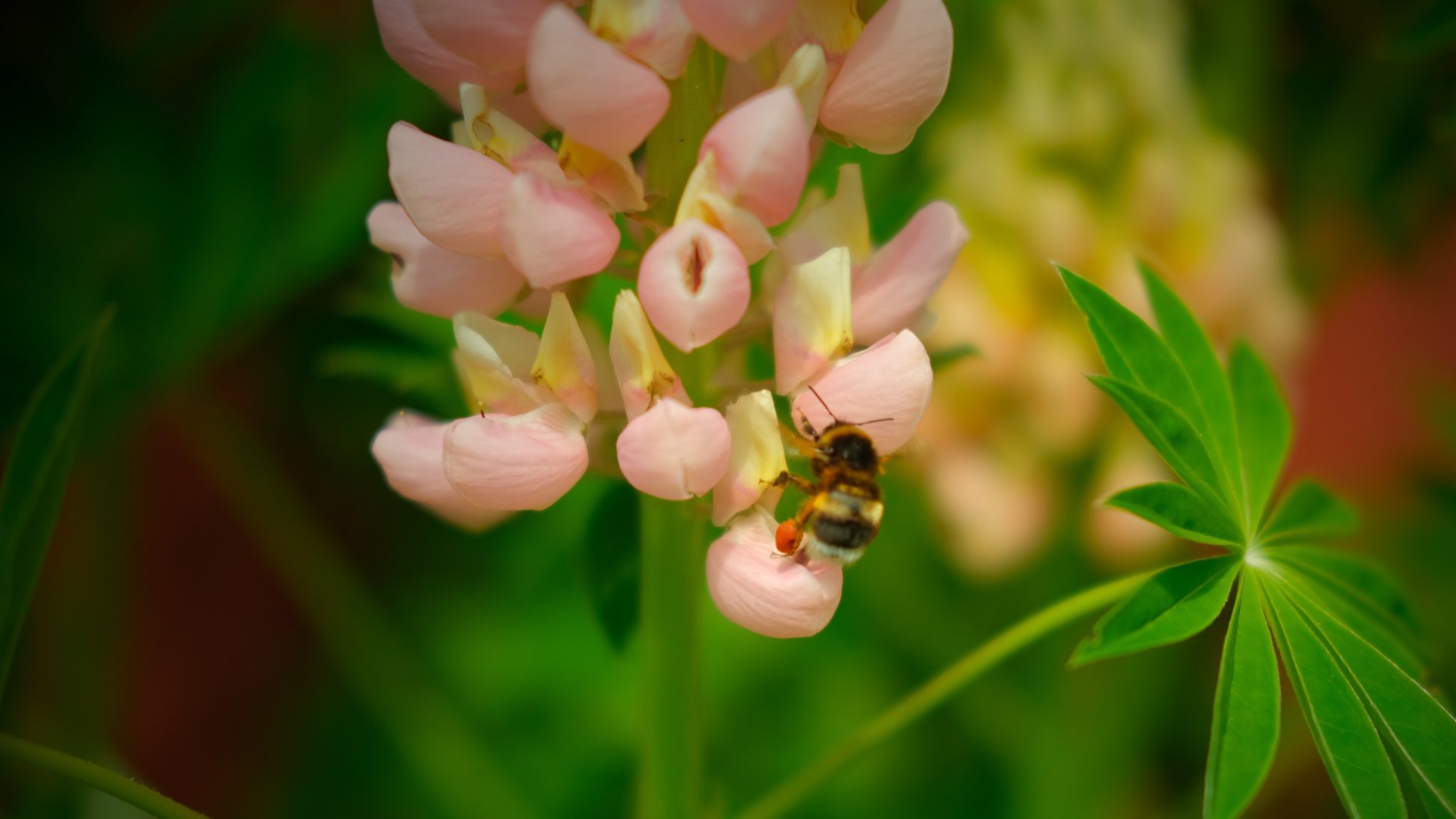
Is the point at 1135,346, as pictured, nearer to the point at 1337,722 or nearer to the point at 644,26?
the point at 1337,722

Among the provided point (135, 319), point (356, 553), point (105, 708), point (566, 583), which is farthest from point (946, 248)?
point (356, 553)

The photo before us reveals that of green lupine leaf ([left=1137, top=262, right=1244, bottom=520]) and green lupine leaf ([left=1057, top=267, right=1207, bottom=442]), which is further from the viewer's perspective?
green lupine leaf ([left=1137, top=262, right=1244, bottom=520])

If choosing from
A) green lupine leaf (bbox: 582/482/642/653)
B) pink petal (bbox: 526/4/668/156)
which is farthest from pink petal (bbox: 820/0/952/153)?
green lupine leaf (bbox: 582/482/642/653)

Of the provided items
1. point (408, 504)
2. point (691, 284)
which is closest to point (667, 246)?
point (691, 284)

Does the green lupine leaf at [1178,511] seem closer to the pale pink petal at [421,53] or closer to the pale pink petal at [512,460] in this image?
the pale pink petal at [512,460]

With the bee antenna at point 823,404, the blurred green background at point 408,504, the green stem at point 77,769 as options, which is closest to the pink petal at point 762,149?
the bee antenna at point 823,404

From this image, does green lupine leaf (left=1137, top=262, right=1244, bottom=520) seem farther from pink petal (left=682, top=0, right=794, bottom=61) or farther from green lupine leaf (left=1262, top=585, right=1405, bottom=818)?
pink petal (left=682, top=0, right=794, bottom=61)

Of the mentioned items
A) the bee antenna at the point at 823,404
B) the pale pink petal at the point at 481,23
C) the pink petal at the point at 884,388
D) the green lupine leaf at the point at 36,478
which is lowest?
the green lupine leaf at the point at 36,478
